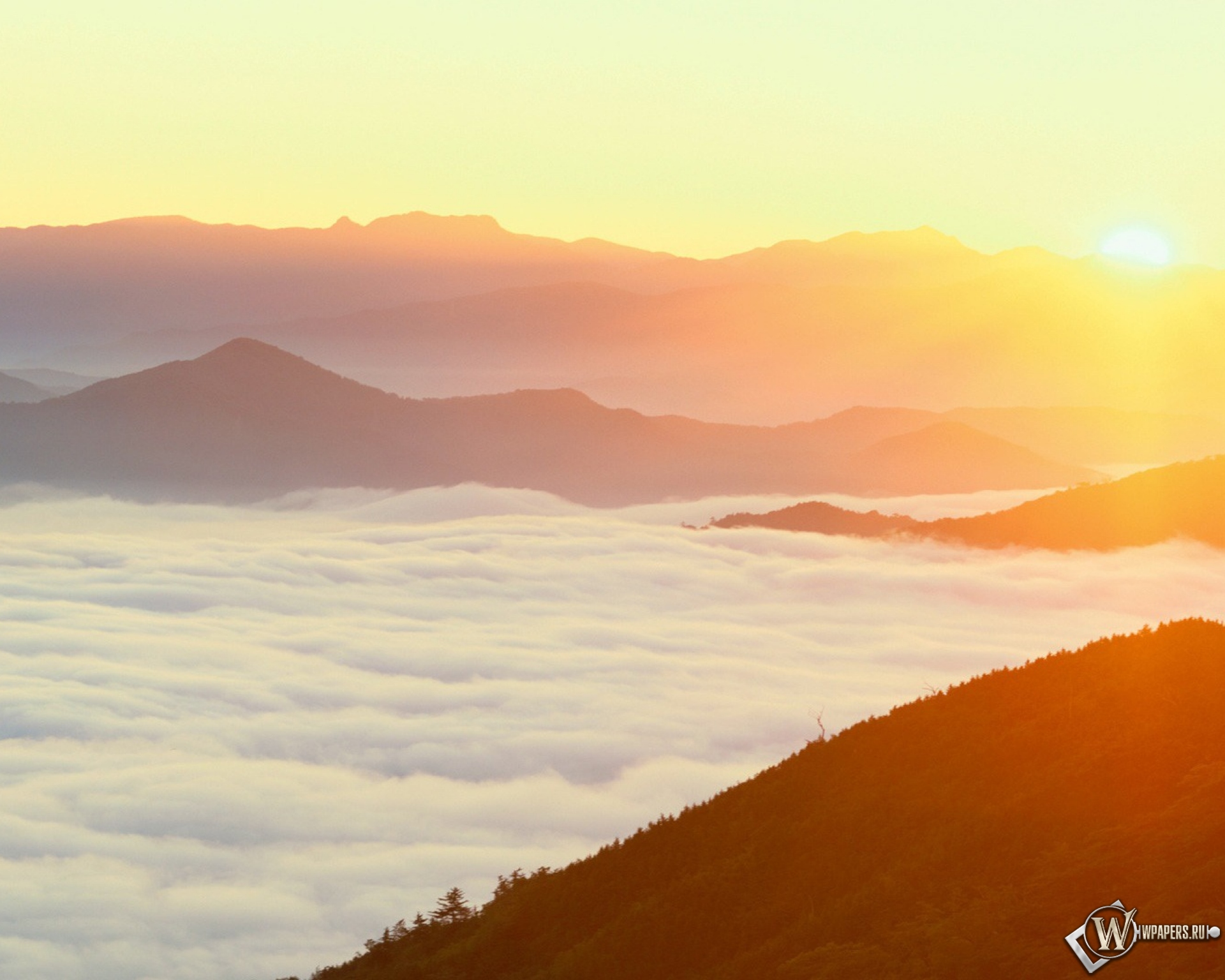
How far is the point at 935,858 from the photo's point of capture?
2806 centimetres

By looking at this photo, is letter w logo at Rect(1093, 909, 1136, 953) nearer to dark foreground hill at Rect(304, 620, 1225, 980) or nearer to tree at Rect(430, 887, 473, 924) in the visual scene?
dark foreground hill at Rect(304, 620, 1225, 980)

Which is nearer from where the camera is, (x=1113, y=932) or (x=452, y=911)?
(x=1113, y=932)

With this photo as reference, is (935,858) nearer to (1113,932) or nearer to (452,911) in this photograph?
(1113,932)

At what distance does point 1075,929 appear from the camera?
22625mm

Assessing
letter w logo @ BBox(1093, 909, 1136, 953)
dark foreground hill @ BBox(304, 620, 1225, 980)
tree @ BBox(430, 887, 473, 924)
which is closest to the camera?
letter w logo @ BBox(1093, 909, 1136, 953)

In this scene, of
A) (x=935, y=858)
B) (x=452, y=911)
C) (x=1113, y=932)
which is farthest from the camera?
(x=452, y=911)

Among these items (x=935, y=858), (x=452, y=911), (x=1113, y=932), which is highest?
(x=452, y=911)

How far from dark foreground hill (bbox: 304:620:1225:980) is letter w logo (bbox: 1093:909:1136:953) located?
31 centimetres

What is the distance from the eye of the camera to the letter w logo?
70.6 feet

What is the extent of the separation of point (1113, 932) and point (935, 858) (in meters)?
6.27

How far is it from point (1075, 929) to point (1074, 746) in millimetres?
8981

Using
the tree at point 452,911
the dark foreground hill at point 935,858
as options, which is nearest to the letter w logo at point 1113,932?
the dark foreground hill at point 935,858

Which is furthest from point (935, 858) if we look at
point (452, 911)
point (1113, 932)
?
point (452, 911)

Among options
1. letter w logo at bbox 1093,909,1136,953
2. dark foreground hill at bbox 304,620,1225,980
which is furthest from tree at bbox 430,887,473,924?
letter w logo at bbox 1093,909,1136,953
